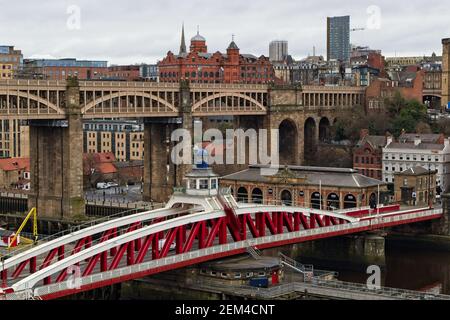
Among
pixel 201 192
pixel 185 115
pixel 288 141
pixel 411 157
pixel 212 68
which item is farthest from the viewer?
pixel 212 68

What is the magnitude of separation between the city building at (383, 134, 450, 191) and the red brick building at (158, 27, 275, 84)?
3691cm

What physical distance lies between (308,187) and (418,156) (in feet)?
34.7

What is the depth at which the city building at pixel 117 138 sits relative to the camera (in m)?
98.4

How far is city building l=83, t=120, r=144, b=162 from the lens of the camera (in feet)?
323

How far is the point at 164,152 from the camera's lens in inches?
2943

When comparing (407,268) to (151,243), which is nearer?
(151,243)

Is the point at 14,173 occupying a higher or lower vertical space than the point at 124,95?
lower

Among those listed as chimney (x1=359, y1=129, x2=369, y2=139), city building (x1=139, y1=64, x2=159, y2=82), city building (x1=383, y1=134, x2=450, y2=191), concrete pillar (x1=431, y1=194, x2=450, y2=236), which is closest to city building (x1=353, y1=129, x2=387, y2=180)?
city building (x1=383, y1=134, x2=450, y2=191)

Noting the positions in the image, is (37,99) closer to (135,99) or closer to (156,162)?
(135,99)

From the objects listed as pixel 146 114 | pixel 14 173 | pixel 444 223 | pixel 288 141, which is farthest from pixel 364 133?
pixel 14 173

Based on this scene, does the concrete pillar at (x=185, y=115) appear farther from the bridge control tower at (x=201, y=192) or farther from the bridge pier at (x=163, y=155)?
the bridge control tower at (x=201, y=192)

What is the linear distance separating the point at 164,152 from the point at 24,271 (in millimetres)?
33929

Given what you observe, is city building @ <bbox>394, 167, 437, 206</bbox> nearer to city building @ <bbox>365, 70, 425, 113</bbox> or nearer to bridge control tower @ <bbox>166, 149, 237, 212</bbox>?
bridge control tower @ <bbox>166, 149, 237, 212</bbox>

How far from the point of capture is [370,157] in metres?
76.9
